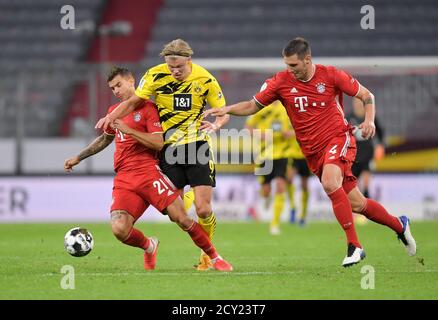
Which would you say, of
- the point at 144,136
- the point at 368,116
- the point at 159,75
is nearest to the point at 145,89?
the point at 159,75

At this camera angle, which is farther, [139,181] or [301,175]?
[301,175]

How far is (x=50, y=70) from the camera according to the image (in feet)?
63.7

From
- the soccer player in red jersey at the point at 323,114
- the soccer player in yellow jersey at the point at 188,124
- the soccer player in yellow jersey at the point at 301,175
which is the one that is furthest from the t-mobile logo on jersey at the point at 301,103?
the soccer player in yellow jersey at the point at 301,175

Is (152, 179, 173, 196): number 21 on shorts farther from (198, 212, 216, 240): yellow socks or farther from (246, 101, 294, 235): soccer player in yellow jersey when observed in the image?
(246, 101, 294, 235): soccer player in yellow jersey

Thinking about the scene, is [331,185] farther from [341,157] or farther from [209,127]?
[209,127]

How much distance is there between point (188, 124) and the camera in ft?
30.2

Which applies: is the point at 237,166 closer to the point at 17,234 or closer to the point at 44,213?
the point at 44,213

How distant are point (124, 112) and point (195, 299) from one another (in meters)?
2.65

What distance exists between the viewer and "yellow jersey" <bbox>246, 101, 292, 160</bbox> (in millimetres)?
16172

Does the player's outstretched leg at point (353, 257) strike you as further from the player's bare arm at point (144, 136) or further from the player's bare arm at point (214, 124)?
the player's bare arm at point (144, 136)

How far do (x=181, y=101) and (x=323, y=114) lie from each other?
1.39 m

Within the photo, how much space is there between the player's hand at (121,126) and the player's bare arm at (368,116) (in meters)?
2.16

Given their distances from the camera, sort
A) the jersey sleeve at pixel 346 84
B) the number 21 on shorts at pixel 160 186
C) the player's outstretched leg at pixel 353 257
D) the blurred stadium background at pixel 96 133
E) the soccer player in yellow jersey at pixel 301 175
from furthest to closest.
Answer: the blurred stadium background at pixel 96 133
the soccer player in yellow jersey at pixel 301 175
the jersey sleeve at pixel 346 84
the number 21 on shorts at pixel 160 186
the player's outstretched leg at pixel 353 257

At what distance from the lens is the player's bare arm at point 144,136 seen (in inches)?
344
